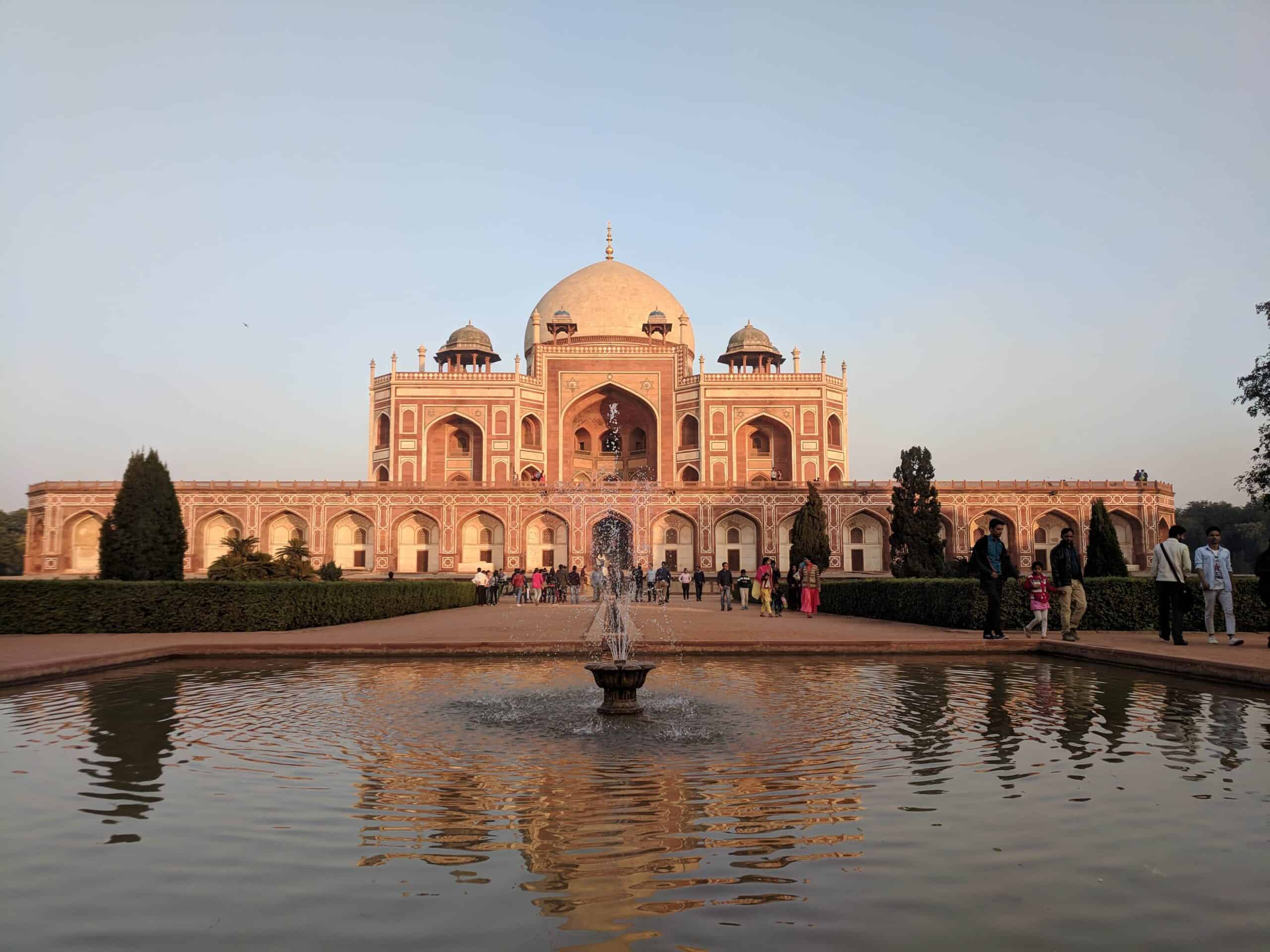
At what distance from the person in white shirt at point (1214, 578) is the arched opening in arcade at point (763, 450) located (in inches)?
1207

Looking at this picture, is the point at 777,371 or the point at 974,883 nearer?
the point at 974,883

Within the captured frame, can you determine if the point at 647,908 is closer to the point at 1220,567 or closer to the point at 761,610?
the point at 1220,567

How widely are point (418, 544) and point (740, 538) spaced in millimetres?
12391

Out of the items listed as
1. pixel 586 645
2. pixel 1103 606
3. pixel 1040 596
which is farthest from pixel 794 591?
pixel 586 645

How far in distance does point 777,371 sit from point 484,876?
131 ft

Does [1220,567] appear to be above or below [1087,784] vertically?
above

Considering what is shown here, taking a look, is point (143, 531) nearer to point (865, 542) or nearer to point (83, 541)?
point (83, 541)

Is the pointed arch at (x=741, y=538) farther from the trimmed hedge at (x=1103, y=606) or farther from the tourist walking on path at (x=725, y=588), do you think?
the trimmed hedge at (x=1103, y=606)

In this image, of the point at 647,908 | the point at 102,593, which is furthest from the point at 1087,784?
the point at 102,593

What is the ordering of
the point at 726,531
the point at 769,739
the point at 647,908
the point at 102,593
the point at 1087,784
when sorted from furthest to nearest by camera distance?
1. the point at 726,531
2. the point at 102,593
3. the point at 769,739
4. the point at 1087,784
5. the point at 647,908

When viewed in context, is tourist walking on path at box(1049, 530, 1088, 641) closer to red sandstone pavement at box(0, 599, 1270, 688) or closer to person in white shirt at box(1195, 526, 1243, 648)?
red sandstone pavement at box(0, 599, 1270, 688)

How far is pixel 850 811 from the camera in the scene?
3715mm

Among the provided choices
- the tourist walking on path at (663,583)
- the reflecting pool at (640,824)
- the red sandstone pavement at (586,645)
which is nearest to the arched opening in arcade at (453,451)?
the tourist walking on path at (663,583)

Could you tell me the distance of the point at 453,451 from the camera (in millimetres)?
41750
